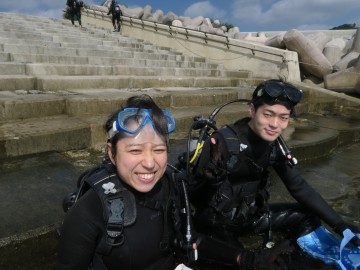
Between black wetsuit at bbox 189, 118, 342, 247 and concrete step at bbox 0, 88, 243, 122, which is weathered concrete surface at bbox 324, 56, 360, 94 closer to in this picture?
concrete step at bbox 0, 88, 243, 122

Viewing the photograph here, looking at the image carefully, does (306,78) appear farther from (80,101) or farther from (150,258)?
(150,258)

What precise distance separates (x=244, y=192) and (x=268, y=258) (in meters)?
0.54

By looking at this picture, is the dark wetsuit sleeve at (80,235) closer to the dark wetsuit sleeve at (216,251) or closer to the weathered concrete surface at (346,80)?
the dark wetsuit sleeve at (216,251)

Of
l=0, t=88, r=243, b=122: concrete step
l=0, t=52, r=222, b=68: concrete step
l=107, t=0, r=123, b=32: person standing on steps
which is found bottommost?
l=0, t=88, r=243, b=122: concrete step

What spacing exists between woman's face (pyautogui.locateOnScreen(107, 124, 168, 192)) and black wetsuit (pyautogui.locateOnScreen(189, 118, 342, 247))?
30.6 inches

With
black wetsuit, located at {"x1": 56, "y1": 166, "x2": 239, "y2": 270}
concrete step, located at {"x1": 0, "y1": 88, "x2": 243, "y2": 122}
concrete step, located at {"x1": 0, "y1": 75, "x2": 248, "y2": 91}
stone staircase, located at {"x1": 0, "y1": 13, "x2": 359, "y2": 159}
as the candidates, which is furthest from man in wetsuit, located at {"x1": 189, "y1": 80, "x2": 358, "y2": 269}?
concrete step, located at {"x1": 0, "y1": 75, "x2": 248, "y2": 91}

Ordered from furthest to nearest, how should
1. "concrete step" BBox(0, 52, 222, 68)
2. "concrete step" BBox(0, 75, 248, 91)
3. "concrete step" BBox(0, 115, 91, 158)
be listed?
"concrete step" BBox(0, 52, 222, 68) < "concrete step" BBox(0, 75, 248, 91) < "concrete step" BBox(0, 115, 91, 158)

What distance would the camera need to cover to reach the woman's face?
158cm

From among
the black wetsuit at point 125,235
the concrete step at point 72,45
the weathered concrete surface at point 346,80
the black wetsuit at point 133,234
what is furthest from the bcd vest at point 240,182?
the weathered concrete surface at point 346,80

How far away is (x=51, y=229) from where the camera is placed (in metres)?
2.15

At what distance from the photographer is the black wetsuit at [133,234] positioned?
4.77 feet

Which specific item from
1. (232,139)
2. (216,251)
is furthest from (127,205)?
(232,139)

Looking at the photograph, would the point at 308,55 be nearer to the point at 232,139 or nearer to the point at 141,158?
the point at 232,139

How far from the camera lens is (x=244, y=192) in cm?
256
